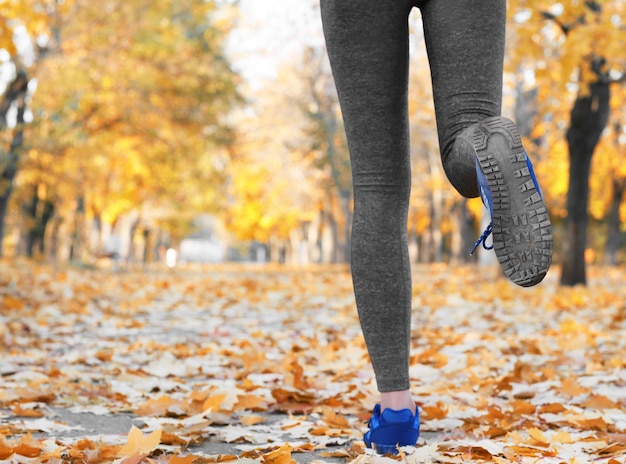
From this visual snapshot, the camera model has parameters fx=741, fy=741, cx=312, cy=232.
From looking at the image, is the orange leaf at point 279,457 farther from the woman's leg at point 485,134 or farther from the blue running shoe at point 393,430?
the woman's leg at point 485,134

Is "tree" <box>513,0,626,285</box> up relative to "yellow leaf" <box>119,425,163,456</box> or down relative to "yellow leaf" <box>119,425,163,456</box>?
up

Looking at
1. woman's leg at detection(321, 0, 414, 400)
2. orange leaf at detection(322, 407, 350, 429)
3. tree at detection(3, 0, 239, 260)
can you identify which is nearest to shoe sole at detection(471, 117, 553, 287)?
woman's leg at detection(321, 0, 414, 400)

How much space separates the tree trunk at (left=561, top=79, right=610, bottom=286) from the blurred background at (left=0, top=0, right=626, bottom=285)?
0.02 meters

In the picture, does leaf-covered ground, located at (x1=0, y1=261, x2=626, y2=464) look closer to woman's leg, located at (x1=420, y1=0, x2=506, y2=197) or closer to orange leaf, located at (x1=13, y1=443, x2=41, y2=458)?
orange leaf, located at (x1=13, y1=443, x2=41, y2=458)

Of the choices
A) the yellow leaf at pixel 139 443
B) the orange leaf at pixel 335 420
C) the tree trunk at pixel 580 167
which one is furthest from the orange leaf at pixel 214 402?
the tree trunk at pixel 580 167

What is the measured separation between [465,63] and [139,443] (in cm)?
125

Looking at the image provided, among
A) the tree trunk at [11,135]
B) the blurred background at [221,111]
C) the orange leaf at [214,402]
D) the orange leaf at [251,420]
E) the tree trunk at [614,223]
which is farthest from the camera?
the tree trunk at [614,223]

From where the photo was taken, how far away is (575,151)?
1082 centimetres

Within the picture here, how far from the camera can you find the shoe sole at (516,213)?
57.1 inches

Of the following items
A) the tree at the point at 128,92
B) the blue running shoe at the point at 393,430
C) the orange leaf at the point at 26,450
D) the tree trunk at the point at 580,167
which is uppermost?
the tree at the point at 128,92

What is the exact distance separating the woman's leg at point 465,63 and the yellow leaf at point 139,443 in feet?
3.26

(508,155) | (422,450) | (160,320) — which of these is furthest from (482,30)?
(160,320)

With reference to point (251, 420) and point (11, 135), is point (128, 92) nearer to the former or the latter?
point (11, 135)

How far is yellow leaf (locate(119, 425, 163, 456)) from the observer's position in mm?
1899
